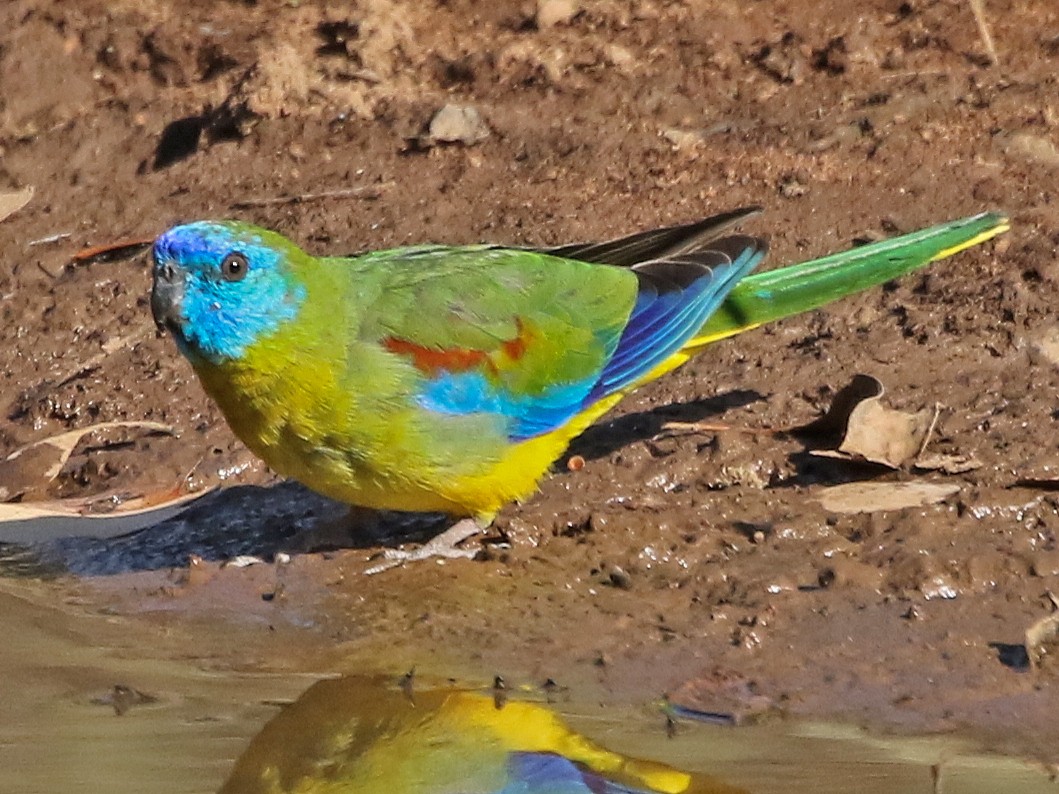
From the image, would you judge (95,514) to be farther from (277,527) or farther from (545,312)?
(545,312)

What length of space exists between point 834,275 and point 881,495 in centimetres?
93

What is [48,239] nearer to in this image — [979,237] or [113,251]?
[113,251]

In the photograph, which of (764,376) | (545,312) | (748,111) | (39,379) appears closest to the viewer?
(545,312)

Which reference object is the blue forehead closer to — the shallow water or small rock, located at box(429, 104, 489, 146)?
the shallow water

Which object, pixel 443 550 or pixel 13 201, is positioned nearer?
pixel 443 550

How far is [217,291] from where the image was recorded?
18.8 feet

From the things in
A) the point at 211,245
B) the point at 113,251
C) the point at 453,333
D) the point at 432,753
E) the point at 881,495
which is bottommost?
the point at 881,495

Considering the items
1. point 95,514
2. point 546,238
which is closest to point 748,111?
point 546,238

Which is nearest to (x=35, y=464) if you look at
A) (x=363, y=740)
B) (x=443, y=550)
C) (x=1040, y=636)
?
(x=443, y=550)

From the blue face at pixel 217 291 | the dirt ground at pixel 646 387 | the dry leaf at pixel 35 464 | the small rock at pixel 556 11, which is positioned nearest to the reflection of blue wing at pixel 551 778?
the dirt ground at pixel 646 387

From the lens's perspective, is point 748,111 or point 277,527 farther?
point 748,111

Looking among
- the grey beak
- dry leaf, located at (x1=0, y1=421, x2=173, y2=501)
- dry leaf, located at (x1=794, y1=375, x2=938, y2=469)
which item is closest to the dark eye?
the grey beak

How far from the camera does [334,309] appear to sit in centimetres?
597

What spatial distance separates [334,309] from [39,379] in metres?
1.95
